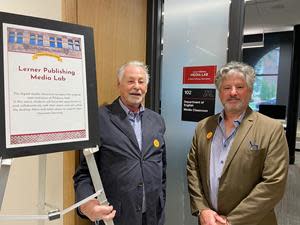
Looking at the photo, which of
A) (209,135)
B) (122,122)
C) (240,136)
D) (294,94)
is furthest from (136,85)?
(294,94)

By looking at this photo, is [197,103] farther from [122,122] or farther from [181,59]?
[122,122]

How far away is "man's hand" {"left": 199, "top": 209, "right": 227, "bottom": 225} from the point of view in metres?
1.64

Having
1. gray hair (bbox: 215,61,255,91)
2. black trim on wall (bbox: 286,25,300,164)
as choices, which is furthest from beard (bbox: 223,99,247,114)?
black trim on wall (bbox: 286,25,300,164)

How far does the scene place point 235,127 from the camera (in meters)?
1.72

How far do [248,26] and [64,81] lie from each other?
6704mm

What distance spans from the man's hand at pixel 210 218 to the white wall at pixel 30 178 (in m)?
0.99

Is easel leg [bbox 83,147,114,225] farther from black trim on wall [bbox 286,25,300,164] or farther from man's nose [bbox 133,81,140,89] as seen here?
black trim on wall [bbox 286,25,300,164]

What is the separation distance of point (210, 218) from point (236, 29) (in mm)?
1427

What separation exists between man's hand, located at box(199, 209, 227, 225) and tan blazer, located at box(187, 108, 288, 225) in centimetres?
4

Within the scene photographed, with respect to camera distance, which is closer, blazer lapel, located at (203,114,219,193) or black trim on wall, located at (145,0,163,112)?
blazer lapel, located at (203,114,219,193)

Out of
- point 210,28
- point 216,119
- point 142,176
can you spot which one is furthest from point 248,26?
point 142,176

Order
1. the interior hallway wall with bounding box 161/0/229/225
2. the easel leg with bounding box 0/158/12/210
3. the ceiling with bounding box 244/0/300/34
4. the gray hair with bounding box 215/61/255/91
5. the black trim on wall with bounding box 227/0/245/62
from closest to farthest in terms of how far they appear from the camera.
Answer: the easel leg with bounding box 0/158/12/210
the gray hair with bounding box 215/61/255/91
the black trim on wall with bounding box 227/0/245/62
the interior hallway wall with bounding box 161/0/229/225
the ceiling with bounding box 244/0/300/34

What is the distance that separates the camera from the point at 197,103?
2.38m

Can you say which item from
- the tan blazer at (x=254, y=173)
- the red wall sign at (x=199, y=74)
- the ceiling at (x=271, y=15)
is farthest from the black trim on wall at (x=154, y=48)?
the ceiling at (x=271, y=15)
